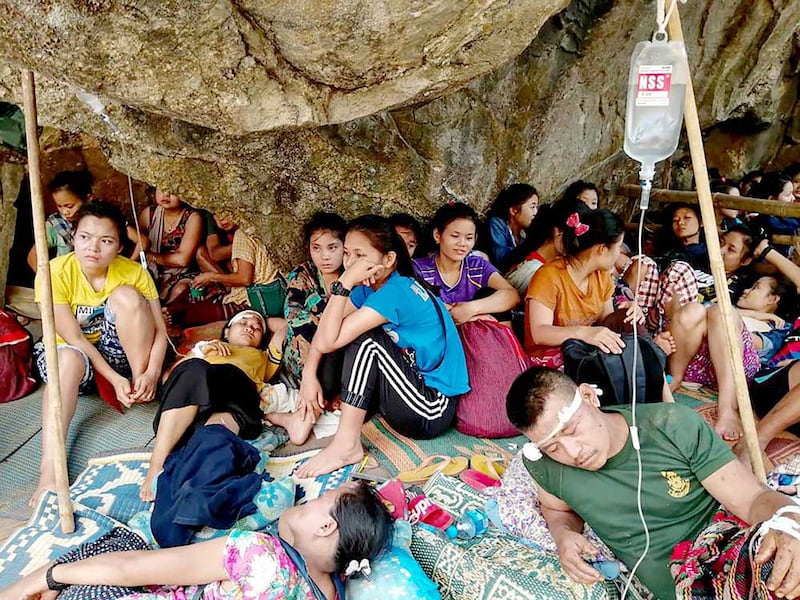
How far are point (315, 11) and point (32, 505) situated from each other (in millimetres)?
2437

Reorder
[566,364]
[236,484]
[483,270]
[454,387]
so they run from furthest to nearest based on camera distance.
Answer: [483,270] < [454,387] < [566,364] < [236,484]

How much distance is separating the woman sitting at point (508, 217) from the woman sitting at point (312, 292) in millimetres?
1163

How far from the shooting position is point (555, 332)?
333cm

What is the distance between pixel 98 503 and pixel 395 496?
1347mm

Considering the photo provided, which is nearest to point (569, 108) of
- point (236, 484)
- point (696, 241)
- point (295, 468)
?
point (696, 241)

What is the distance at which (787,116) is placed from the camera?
26.0 ft

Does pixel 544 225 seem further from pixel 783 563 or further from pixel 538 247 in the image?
pixel 783 563

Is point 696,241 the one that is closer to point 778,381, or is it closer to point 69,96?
point 778,381

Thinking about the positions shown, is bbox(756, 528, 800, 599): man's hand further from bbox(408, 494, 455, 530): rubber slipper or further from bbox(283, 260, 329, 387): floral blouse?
bbox(283, 260, 329, 387): floral blouse

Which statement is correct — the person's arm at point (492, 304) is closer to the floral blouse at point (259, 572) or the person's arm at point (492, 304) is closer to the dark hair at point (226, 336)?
the dark hair at point (226, 336)

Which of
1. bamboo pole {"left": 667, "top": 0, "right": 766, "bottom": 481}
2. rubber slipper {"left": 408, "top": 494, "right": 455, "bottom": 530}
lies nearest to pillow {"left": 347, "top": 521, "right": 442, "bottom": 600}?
rubber slipper {"left": 408, "top": 494, "right": 455, "bottom": 530}

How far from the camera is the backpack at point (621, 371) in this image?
8.77ft

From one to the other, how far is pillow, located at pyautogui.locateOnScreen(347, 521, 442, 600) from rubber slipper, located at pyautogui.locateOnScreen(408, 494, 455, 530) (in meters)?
0.30

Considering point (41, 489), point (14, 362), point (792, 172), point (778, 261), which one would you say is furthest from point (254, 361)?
point (792, 172)
